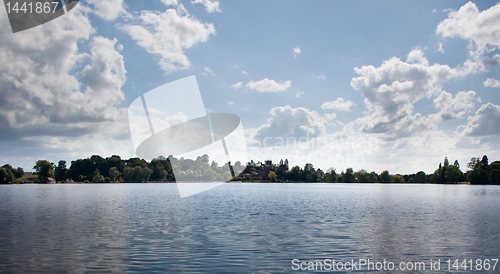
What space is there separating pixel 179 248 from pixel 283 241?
30.1 feet

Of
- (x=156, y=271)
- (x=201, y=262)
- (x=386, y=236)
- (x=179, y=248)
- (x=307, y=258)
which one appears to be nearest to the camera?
(x=156, y=271)

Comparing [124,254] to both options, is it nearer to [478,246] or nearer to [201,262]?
[201,262]

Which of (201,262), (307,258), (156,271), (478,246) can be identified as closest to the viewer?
(156,271)

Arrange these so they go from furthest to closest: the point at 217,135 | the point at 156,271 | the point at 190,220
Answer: the point at 217,135 → the point at 190,220 → the point at 156,271

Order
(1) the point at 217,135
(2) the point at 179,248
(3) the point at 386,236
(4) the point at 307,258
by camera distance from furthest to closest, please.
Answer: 1. (1) the point at 217,135
2. (3) the point at 386,236
3. (2) the point at 179,248
4. (4) the point at 307,258

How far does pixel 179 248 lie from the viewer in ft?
81.1

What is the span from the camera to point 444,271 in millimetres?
19891

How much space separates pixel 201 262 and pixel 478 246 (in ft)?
78.1

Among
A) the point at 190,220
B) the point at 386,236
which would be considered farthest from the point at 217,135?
the point at 386,236

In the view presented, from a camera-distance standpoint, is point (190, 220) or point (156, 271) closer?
point (156, 271)

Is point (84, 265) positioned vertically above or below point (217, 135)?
below

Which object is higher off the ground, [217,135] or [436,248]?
[217,135]

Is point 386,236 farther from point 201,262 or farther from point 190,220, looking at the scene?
point 190,220

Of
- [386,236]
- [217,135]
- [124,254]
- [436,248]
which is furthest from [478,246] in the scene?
[217,135]
